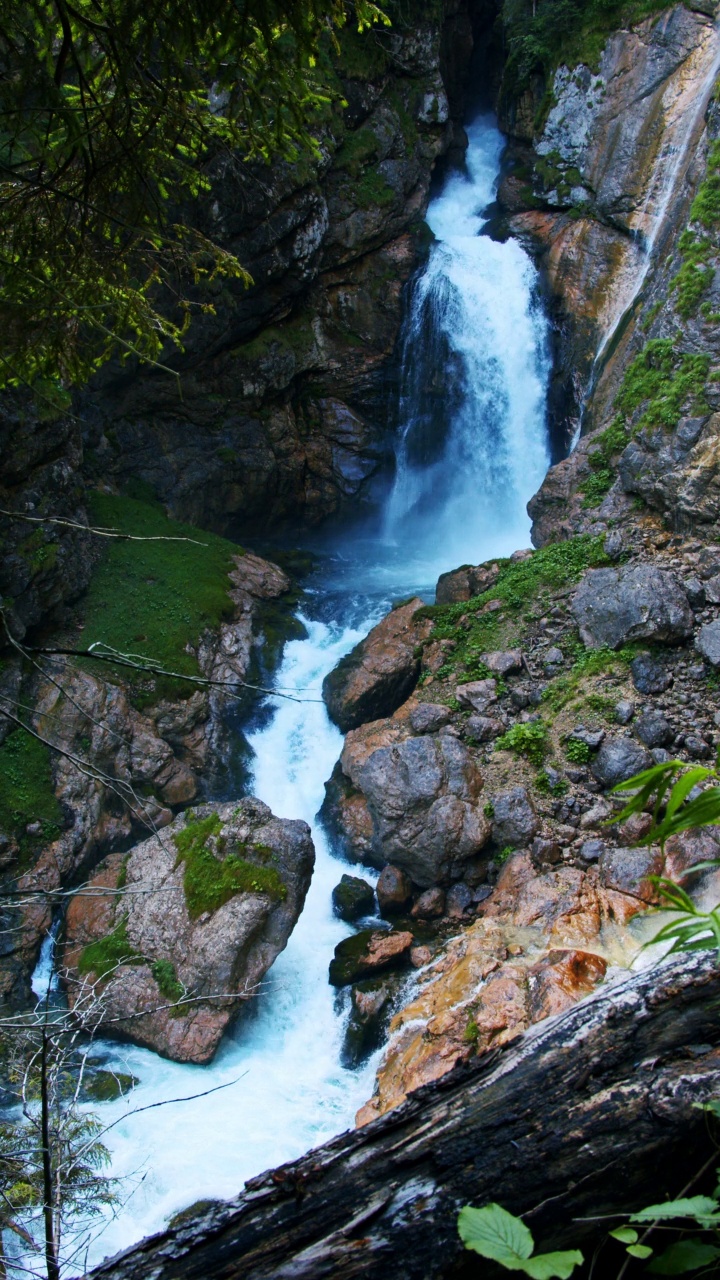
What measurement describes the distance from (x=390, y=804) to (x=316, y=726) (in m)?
3.70

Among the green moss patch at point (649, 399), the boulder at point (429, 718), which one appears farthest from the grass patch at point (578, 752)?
the green moss patch at point (649, 399)

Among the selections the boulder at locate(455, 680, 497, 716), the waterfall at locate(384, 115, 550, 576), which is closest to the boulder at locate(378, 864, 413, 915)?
the boulder at locate(455, 680, 497, 716)

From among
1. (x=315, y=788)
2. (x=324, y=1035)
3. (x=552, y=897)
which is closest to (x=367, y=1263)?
(x=552, y=897)

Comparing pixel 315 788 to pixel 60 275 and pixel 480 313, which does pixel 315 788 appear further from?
pixel 480 313

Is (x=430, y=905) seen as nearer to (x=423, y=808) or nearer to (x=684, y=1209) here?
(x=423, y=808)

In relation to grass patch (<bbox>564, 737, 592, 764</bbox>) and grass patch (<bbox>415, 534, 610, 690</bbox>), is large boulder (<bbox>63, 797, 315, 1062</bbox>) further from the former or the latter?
grass patch (<bbox>415, 534, 610, 690</bbox>)

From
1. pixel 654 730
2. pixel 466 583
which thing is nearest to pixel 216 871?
pixel 654 730

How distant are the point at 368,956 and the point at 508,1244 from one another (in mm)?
8267

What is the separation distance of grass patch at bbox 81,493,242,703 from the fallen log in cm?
1139

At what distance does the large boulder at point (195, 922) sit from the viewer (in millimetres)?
8680

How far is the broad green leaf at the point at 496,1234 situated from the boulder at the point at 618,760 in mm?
8477

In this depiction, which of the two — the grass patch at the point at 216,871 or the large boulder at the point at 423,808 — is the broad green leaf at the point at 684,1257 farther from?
the large boulder at the point at 423,808

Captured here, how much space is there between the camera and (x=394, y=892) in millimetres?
10195

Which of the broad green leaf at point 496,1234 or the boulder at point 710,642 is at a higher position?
the boulder at point 710,642
